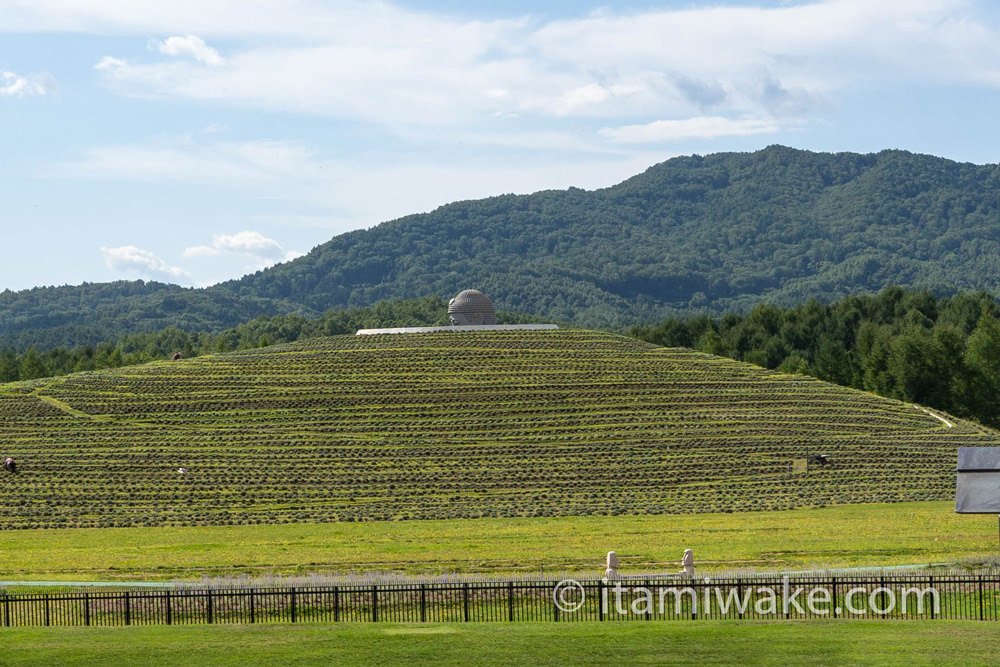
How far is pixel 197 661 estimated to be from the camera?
28.3m

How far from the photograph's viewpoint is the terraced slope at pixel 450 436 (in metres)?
75.9

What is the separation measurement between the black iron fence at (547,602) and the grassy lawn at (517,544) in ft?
30.3

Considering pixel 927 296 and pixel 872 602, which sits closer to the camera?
pixel 872 602

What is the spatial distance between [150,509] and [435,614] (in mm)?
41531

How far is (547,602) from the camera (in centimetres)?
3612

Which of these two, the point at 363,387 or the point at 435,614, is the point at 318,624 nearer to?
the point at 435,614

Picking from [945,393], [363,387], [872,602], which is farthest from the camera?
[945,393]

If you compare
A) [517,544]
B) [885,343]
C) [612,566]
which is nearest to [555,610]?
[612,566]

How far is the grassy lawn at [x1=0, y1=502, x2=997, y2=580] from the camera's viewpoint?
159 ft

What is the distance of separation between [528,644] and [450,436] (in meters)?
65.5

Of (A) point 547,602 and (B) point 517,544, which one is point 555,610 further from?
(B) point 517,544

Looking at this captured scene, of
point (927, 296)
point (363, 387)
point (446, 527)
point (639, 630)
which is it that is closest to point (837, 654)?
point (639, 630)

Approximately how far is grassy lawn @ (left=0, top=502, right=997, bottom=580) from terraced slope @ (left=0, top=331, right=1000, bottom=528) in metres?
4.89

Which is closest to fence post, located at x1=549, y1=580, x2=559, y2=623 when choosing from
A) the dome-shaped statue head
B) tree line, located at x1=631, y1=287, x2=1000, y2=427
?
tree line, located at x1=631, y1=287, x2=1000, y2=427
